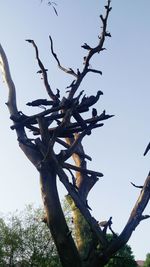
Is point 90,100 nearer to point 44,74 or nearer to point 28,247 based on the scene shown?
point 44,74

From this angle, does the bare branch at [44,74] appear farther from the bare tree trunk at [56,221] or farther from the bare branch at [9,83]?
the bare tree trunk at [56,221]

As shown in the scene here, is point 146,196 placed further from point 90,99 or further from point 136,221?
point 90,99

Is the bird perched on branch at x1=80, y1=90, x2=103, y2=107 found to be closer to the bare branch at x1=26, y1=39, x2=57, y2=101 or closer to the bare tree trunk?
the bare branch at x1=26, y1=39, x2=57, y2=101

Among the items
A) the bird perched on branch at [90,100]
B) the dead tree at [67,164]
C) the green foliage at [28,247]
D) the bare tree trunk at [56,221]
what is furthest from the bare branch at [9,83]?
the green foliage at [28,247]

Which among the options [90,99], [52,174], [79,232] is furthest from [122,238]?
[79,232]

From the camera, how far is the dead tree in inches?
244

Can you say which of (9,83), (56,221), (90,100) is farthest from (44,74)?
(56,221)

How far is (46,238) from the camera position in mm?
33500

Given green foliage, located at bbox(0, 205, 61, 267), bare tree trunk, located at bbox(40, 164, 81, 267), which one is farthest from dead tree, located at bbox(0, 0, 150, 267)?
green foliage, located at bbox(0, 205, 61, 267)

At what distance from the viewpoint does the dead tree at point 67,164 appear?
6.19m

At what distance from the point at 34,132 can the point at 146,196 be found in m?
3.31

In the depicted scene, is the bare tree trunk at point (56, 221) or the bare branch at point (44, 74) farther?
the bare branch at point (44, 74)

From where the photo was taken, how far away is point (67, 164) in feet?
27.0

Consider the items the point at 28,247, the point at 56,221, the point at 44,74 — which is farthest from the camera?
the point at 28,247
